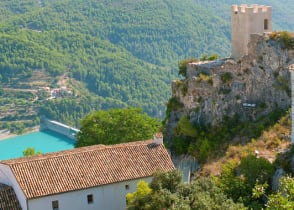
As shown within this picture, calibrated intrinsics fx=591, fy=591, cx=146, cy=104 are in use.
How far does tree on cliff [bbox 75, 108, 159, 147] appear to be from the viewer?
3644cm

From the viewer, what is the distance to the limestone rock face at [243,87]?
2908 cm

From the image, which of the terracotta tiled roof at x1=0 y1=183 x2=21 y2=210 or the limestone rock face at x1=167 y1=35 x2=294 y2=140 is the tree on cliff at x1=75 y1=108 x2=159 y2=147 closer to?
the limestone rock face at x1=167 y1=35 x2=294 y2=140

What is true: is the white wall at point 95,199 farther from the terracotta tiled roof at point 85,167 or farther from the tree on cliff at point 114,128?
the tree on cliff at point 114,128

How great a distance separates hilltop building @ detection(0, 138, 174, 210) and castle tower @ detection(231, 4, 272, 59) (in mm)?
9204

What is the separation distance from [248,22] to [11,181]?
15.2 m

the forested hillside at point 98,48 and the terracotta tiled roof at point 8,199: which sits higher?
the terracotta tiled roof at point 8,199

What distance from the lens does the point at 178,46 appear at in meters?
175

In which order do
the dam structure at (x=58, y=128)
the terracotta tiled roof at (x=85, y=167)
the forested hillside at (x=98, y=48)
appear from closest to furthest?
the terracotta tiled roof at (x=85, y=167), the dam structure at (x=58, y=128), the forested hillside at (x=98, y=48)

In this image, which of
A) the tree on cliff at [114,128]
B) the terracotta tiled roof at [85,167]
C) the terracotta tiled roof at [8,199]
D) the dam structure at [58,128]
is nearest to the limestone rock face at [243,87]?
the terracotta tiled roof at [85,167]

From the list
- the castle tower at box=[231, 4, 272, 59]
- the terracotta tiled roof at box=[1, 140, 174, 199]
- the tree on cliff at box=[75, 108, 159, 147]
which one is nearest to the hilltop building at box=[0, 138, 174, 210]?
the terracotta tiled roof at box=[1, 140, 174, 199]

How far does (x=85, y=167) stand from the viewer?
995 inches

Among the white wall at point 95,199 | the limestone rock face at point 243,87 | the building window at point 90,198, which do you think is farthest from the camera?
the limestone rock face at point 243,87

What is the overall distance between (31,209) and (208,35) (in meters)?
164

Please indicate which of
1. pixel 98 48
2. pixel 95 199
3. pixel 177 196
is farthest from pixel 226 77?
pixel 98 48
